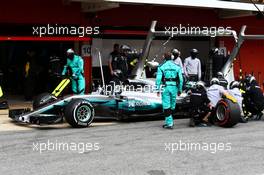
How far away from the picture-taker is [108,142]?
8.91m

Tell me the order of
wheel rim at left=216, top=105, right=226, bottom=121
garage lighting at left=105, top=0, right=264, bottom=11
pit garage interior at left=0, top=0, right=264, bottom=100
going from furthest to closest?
garage lighting at left=105, top=0, right=264, bottom=11 < pit garage interior at left=0, top=0, right=264, bottom=100 < wheel rim at left=216, top=105, right=226, bottom=121

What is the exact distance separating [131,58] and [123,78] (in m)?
1.04

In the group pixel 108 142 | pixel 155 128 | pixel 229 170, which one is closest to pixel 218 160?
pixel 229 170

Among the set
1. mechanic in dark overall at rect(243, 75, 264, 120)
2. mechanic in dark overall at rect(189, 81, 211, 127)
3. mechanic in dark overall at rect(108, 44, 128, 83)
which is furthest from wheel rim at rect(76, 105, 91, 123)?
mechanic in dark overall at rect(243, 75, 264, 120)

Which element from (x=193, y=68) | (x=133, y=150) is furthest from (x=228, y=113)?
(x=193, y=68)

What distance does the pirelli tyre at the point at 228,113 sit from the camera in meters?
10.7

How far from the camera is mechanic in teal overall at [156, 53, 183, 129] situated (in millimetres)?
10695

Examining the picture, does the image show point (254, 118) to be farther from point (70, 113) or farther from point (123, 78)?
point (70, 113)

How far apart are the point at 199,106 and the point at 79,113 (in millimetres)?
2714

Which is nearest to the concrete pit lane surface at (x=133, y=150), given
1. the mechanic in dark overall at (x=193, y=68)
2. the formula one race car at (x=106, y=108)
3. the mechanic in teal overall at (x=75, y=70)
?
the formula one race car at (x=106, y=108)

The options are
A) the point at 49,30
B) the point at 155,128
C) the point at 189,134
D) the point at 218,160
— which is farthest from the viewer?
the point at 49,30

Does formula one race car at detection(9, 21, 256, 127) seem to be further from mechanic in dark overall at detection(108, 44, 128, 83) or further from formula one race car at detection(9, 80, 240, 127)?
mechanic in dark overall at detection(108, 44, 128, 83)

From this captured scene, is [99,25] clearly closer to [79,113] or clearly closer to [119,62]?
[119,62]

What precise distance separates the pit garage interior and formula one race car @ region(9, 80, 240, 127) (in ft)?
10.9
